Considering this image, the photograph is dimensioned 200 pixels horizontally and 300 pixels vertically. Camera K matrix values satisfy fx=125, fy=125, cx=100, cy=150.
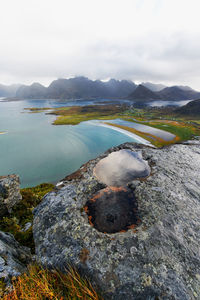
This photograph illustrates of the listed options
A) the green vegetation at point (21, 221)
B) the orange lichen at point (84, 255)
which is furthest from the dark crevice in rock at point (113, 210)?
the green vegetation at point (21, 221)

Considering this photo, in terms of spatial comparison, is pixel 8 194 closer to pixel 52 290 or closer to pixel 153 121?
pixel 52 290

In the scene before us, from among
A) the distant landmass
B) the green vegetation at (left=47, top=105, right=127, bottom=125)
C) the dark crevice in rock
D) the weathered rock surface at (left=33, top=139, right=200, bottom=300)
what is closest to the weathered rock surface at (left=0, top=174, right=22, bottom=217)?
the weathered rock surface at (left=33, top=139, right=200, bottom=300)

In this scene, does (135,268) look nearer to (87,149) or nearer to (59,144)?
(87,149)

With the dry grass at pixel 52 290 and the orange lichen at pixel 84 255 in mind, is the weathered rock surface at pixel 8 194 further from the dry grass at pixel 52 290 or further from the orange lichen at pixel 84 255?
the orange lichen at pixel 84 255

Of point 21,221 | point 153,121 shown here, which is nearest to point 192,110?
point 153,121

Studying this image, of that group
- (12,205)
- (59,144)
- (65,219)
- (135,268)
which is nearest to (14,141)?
(59,144)

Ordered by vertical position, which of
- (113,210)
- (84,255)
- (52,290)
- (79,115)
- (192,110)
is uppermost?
(192,110)

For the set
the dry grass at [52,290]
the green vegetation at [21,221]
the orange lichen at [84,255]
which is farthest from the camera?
the green vegetation at [21,221]
